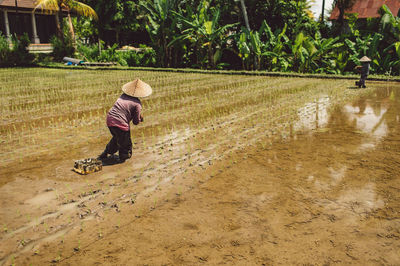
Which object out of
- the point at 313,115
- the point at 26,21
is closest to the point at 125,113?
the point at 313,115

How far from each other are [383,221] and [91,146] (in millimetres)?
3831

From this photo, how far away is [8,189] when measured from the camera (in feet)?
12.0

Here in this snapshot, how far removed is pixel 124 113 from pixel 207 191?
147 cm

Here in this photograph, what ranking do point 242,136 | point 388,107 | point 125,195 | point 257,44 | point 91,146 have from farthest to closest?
point 257,44 < point 388,107 < point 242,136 < point 91,146 < point 125,195

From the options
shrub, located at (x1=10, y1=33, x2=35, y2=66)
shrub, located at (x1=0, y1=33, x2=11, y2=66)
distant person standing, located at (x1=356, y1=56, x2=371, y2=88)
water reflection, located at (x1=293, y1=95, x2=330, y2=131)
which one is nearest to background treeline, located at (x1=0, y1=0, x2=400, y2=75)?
shrub, located at (x1=10, y1=33, x2=35, y2=66)

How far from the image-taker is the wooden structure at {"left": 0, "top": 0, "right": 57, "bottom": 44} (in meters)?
23.0

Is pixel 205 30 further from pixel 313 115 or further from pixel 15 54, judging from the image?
pixel 15 54

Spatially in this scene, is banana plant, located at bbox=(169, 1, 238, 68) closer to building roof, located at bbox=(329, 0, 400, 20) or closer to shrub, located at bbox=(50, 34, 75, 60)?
shrub, located at bbox=(50, 34, 75, 60)

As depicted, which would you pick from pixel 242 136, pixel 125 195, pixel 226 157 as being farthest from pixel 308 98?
pixel 125 195

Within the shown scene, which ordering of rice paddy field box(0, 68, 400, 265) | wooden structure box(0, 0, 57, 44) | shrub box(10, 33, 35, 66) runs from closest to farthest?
rice paddy field box(0, 68, 400, 265)
shrub box(10, 33, 35, 66)
wooden structure box(0, 0, 57, 44)

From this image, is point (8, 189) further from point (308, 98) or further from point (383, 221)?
point (308, 98)

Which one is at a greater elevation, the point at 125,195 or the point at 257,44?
the point at 257,44

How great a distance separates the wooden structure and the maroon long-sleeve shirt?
20.6 m

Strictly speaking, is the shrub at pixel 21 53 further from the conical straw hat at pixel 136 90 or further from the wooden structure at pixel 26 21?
the conical straw hat at pixel 136 90
